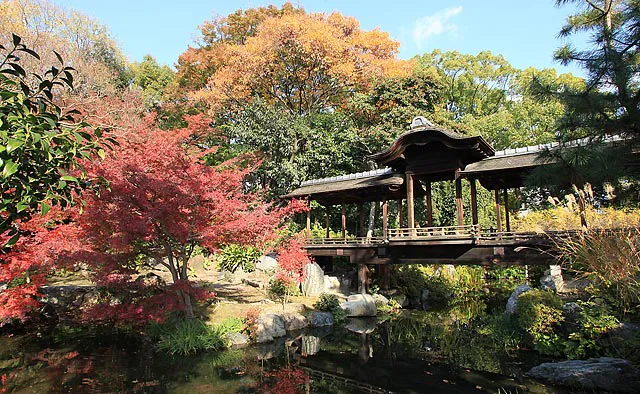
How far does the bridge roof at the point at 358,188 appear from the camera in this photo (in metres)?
13.6

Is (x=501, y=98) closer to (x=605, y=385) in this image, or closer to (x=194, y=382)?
(x=605, y=385)

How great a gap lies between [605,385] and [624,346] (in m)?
1.05

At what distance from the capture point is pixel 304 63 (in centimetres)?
2066

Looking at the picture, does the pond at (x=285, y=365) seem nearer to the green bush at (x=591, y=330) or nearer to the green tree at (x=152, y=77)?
the green bush at (x=591, y=330)

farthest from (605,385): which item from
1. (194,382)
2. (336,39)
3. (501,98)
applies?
(501,98)

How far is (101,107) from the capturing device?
17.1 meters

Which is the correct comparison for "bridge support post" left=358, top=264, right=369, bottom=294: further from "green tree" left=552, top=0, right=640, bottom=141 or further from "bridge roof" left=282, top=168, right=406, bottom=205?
"green tree" left=552, top=0, right=640, bottom=141

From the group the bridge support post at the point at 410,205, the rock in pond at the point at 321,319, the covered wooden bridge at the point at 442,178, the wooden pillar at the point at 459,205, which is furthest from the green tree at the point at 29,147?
the wooden pillar at the point at 459,205

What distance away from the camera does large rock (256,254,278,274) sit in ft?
50.3

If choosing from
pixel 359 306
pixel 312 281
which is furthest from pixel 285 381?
pixel 312 281

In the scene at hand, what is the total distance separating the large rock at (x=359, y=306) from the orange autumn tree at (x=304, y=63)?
40.1 feet

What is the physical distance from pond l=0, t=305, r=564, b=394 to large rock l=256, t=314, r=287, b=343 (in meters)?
0.30

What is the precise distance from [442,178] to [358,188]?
3.06 metres

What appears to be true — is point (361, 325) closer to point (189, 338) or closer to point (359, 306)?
point (359, 306)
